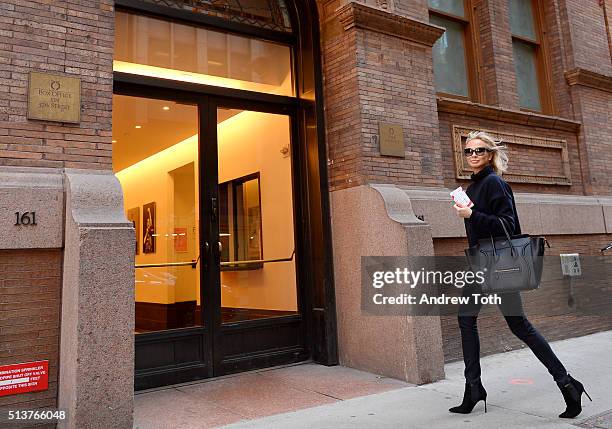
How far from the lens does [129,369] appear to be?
13.1 ft

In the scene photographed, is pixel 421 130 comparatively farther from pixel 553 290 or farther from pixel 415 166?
pixel 553 290

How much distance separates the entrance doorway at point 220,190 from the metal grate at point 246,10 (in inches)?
1.1

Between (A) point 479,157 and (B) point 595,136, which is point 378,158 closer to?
(A) point 479,157

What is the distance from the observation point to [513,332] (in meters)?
4.04

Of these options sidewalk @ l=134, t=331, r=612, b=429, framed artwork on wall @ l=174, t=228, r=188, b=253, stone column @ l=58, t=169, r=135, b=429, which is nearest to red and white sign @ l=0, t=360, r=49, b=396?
stone column @ l=58, t=169, r=135, b=429

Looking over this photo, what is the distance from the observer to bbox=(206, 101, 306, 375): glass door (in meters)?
6.08

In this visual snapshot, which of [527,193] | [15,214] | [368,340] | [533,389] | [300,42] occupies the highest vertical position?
[300,42]

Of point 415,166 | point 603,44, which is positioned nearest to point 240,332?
point 415,166

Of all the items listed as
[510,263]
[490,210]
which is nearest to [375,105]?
[490,210]

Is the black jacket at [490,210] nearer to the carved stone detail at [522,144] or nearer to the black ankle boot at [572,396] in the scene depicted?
the black ankle boot at [572,396]

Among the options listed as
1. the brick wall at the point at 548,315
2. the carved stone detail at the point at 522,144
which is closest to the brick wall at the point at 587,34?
the carved stone detail at the point at 522,144

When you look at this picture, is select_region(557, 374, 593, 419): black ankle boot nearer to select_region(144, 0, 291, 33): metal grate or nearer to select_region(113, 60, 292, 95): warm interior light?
select_region(113, 60, 292, 95): warm interior light

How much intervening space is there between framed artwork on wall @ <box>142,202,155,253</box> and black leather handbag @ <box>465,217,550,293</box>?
365 cm

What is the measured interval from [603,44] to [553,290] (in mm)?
5391
